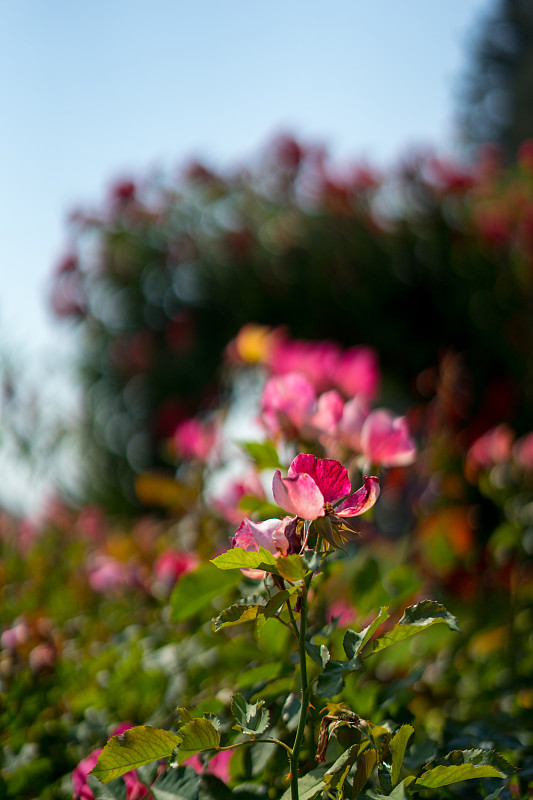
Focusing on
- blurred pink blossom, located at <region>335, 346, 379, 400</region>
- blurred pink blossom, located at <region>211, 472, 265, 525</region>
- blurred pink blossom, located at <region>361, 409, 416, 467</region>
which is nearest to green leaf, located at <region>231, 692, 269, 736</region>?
blurred pink blossom, located at <region>361, 409, 416, 467</region>

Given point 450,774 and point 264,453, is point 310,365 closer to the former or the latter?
point 264,453

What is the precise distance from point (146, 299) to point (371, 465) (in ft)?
7.86

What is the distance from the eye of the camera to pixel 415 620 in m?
0.46

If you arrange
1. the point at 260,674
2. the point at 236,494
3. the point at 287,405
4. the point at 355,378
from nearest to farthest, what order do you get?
the point at 260,674 → the point at 287,405 → the point at 236,494 → the point at 355,378

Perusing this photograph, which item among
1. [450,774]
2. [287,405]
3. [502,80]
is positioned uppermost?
[502,80]

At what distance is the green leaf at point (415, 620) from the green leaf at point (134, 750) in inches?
6.0

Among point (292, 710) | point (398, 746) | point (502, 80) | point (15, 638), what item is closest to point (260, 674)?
point (292, 710)

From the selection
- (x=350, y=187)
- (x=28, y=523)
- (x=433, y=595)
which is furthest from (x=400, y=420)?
(x=350, y=187)

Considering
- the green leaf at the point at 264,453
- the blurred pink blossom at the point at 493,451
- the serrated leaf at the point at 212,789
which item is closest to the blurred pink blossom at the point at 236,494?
the green leaf at the point at 264,453

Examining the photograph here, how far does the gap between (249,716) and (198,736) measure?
0.04 m

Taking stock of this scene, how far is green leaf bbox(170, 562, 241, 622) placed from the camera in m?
0.64

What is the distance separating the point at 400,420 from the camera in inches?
26.5

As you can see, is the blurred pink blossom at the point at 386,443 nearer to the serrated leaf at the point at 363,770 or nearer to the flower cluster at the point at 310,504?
the flower cluster at the point at 310,504

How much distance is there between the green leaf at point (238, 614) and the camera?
45 cm
